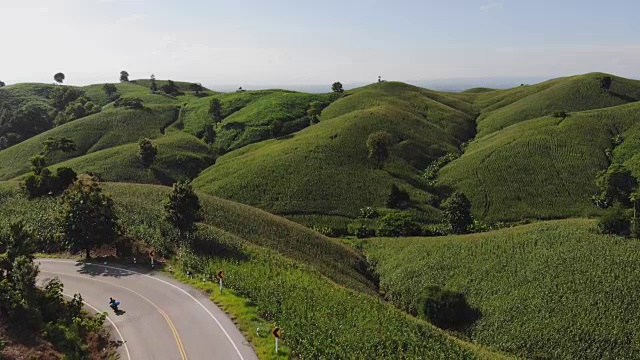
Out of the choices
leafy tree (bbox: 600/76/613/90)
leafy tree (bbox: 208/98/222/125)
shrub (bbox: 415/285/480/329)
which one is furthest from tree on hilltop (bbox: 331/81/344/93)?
shrub (bbox: 415/285/480/329)

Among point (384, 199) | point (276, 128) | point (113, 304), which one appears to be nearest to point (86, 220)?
point (113, 304)

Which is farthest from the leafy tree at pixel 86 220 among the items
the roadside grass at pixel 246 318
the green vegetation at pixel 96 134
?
the green vegetation at pixel 96 134

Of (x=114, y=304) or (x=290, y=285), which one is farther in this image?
(x=290, y=285)

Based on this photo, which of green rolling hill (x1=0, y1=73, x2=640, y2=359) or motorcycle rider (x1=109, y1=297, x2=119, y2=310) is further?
green rolling hill (x1=0, y1=73, x2=640, y2=359)

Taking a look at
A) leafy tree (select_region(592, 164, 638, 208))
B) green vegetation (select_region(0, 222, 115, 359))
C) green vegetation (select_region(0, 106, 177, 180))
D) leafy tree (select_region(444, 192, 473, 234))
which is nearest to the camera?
green vegetation (select_region(0, 222, 115, 359))

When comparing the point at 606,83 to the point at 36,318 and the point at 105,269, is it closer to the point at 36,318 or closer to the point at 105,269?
the point at 105,269

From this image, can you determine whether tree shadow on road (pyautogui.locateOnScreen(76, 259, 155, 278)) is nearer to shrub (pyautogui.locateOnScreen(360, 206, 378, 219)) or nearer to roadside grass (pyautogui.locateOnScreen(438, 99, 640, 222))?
shrub (pyautogui.locateOnScreen(360, 206, 378, 219))
